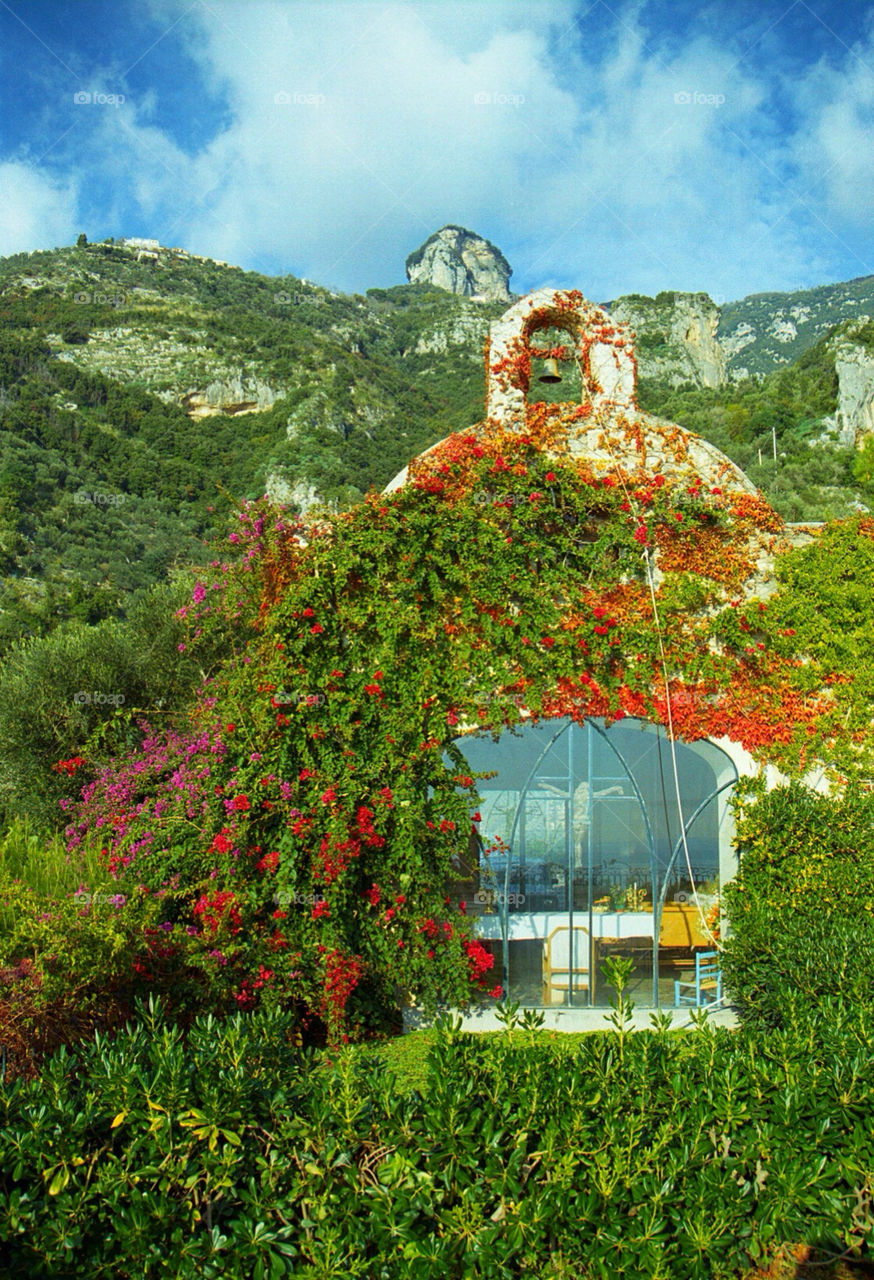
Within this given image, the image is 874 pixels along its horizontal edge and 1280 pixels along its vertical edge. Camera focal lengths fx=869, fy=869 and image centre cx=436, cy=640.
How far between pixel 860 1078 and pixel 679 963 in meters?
5.07

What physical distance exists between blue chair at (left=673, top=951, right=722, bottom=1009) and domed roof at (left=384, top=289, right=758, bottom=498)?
14.9 ft

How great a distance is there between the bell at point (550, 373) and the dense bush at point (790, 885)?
173 inches

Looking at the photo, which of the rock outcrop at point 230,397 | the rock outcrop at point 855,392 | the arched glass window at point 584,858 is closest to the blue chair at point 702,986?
the arched glass window at point 584,858

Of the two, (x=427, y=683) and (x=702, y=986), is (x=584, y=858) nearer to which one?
(x=702, y=986)

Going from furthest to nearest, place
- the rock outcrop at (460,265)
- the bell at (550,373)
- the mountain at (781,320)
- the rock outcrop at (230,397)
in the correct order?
the rock outcrop at (460,265) → the mountain at (781,320) → the rock outcrop at (230,397) → the bell at (550,373)

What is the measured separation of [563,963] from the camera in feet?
26.8

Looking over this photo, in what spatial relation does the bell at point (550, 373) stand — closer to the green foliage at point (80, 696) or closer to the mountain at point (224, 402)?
the green foliage at point (80, 696)

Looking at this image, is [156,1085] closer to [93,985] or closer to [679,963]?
[93,985]

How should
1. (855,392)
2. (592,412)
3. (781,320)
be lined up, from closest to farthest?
(592,412) < (855,392) < (781,320)

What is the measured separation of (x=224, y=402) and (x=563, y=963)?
49.5 m

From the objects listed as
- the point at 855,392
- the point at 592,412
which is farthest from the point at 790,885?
the point at 855,392

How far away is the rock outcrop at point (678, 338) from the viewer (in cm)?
5481

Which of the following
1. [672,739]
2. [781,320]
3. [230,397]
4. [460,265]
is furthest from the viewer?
[460,265]

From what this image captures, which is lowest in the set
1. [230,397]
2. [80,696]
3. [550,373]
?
[80,696]
